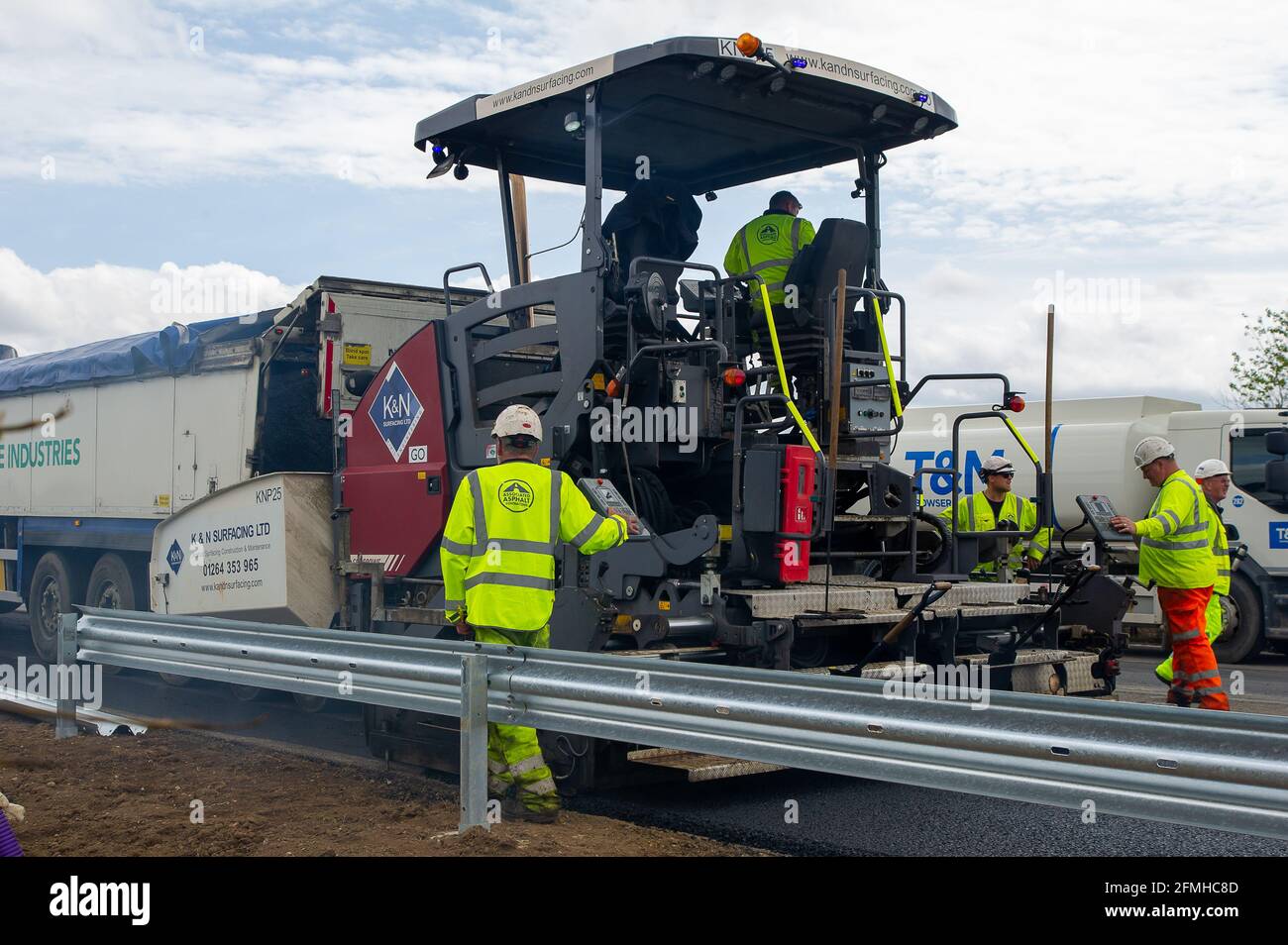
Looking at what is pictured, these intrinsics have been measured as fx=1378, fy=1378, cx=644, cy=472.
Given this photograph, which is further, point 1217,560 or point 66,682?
point 1217,560

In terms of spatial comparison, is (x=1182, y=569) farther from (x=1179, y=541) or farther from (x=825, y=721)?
(x=825, y=721)

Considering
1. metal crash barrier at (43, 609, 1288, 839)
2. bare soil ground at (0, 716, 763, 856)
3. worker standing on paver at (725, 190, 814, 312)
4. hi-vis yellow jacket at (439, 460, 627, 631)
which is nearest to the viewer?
metal crash barrier at (43, 609, 1288, 839)

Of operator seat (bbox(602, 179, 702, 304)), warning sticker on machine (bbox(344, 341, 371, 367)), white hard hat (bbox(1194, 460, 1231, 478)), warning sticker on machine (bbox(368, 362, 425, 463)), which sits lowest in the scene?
white hard hat (bbox(1194, 460, 1231, 478))

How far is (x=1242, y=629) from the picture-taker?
1405 centimetres

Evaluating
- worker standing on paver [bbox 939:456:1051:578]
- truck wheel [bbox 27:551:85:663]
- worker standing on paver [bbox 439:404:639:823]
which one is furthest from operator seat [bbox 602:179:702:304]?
truck wheel [bbox 27:551:85:663]

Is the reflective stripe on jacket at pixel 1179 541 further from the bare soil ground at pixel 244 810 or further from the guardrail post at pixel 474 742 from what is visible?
the guardrail post at pixel 474 742

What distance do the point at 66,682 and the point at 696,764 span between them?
3.82 metres

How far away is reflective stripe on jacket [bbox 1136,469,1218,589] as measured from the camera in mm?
8266

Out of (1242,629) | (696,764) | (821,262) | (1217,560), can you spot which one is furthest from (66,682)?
(1242,629)

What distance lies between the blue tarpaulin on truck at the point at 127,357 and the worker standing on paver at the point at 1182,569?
20.5 feet

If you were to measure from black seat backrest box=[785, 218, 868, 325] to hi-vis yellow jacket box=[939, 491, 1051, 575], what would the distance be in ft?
6.28

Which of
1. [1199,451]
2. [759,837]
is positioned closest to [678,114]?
[759,837]

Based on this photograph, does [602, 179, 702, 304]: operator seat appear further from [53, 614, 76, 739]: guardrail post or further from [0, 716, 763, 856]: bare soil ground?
[53, 614, 76, 739]: guardrail post

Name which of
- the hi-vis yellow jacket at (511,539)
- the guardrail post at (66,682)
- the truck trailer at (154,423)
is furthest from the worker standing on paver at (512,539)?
the truck trailer at (154,423)
